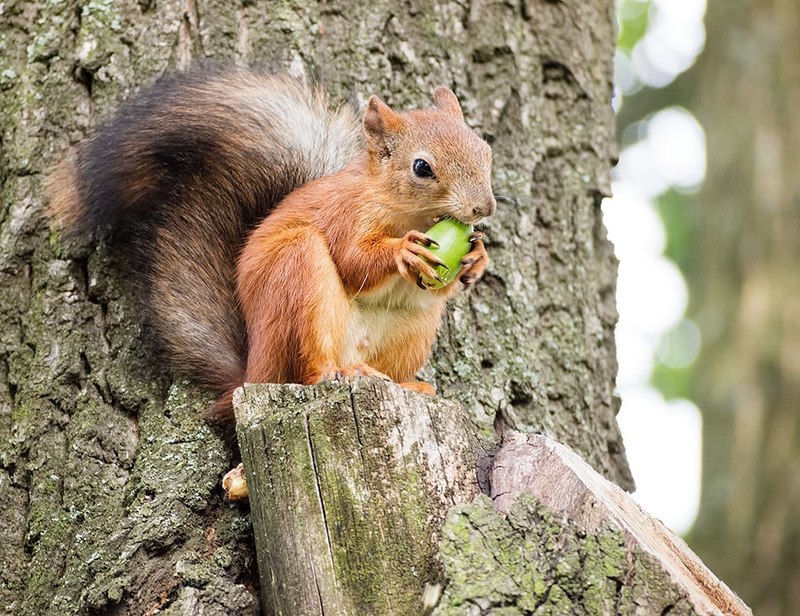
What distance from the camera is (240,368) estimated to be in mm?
2254

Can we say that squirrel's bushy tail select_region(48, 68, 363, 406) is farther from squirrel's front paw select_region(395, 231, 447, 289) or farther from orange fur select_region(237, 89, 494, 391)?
squirrel's front paw select_region(395, 231, 447, 289)

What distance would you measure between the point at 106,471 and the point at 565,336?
1112 millimetres

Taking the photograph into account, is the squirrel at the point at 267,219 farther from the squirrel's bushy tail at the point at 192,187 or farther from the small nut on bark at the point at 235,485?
the small nut on bark at the point at 235,485

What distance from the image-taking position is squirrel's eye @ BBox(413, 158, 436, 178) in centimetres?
226

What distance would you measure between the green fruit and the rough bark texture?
10.5 inches

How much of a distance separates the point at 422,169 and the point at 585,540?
3.28 feet

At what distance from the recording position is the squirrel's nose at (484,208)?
2.14 metres

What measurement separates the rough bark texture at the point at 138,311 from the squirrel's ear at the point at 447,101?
20cm

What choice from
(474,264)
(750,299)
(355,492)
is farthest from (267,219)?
(750,299)

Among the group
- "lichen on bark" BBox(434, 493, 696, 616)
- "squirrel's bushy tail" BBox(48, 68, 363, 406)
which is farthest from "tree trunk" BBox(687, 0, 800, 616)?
"lichen on bark" BBox(434, 493, 696, 616)

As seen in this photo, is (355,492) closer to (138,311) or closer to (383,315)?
(383,315)

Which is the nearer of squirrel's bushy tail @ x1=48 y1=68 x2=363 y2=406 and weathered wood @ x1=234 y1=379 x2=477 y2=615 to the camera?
weathered wood @ x1=234 y1=379 x2=477 y2=615

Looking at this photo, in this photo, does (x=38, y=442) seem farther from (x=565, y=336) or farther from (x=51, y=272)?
(x=565, y=336)

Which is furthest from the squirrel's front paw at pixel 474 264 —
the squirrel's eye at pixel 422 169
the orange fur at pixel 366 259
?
the squirrel's eye at pixel 422 169
